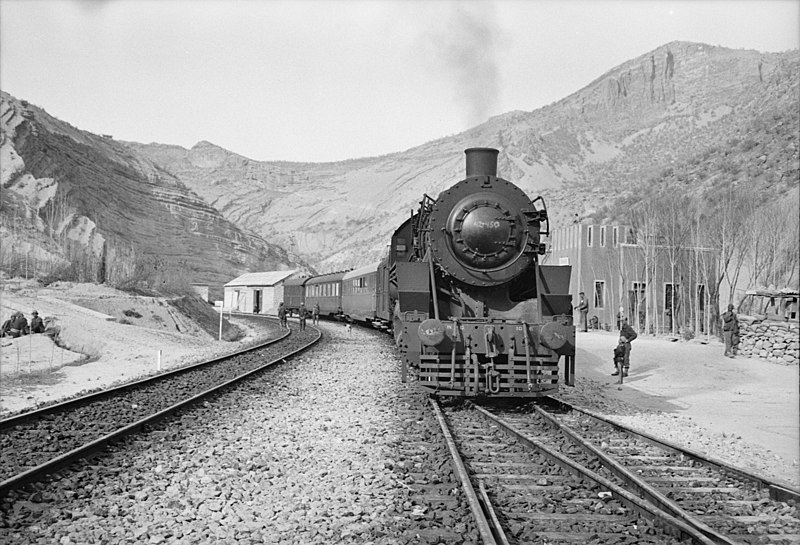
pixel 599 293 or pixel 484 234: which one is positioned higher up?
pixel 484 234

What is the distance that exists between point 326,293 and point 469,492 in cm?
3388

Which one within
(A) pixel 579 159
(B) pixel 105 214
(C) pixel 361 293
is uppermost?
(A) pixel 579 159

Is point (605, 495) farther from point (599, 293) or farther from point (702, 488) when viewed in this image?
point (599, 293)

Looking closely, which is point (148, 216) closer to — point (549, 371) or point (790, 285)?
point (790, 285)

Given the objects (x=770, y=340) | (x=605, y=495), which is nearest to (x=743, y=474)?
(x=605, y=495)

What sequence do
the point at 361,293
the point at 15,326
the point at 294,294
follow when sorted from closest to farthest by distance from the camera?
1. the point at 15,326
2. the point at 361,293
3. the point at 294,294

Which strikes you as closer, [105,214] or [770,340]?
[770,340]

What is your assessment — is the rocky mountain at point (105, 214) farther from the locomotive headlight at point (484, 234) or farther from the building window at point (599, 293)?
the locomotive headlight at point (484, 234)

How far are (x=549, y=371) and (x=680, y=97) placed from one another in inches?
5999

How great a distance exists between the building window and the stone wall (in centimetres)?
1495

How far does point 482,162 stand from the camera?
457 inches

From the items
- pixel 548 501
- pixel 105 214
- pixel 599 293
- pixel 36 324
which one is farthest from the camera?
pixel 105 214

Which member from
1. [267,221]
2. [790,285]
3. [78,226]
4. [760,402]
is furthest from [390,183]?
[760,402]

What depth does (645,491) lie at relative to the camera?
5.82 meters
